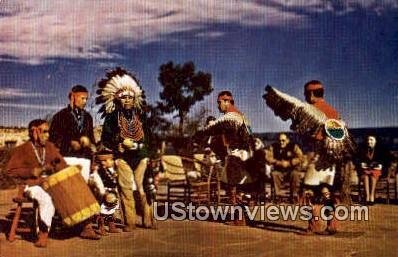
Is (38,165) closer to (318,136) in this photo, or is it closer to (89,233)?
(89,233)

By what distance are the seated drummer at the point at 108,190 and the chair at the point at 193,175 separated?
3.41ft

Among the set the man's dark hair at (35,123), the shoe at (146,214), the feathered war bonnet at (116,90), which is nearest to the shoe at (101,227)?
the shoe at (146,214)

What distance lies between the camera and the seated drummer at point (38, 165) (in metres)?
6.23

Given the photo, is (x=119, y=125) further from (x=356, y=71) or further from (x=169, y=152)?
(x=356, y=71)

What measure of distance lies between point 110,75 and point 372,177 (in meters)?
5.03

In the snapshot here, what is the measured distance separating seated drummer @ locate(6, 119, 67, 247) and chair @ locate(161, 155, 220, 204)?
195 cm

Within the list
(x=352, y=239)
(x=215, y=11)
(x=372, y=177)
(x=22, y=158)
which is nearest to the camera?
(x=22, y=158)

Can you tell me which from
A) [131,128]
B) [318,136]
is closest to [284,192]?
[318,136]

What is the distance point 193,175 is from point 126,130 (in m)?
1.85

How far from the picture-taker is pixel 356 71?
7.14m

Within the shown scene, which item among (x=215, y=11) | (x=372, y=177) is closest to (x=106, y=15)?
(x=215, y=11)

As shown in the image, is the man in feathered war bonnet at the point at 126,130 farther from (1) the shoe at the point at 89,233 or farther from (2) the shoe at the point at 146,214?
(1) the shoe at the point at 89,233

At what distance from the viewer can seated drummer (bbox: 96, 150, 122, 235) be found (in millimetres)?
6848

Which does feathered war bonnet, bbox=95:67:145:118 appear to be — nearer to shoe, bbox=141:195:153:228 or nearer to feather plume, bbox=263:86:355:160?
shoe, bbox=141:195:153:228
